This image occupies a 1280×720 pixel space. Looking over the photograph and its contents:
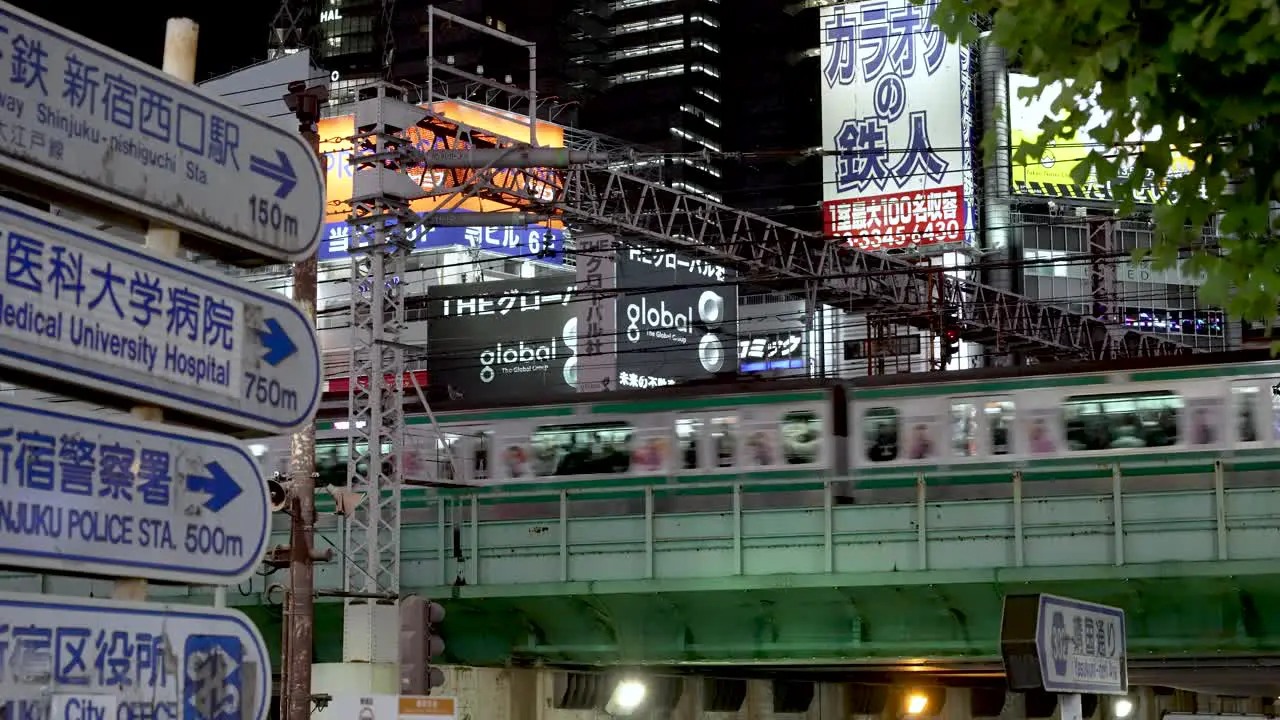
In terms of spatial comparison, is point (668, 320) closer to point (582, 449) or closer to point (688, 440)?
point (582, 449)

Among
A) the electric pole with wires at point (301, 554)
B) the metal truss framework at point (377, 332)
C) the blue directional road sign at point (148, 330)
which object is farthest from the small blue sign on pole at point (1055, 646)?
the metal truss framework at point (377, 332)

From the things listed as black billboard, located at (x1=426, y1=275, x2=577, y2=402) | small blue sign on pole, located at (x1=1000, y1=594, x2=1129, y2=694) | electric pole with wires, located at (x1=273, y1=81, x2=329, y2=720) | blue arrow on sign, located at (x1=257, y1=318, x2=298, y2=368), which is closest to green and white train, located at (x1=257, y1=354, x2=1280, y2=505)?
electric pole with wires, located at (x1=273, y1=81, x2=329, y2=720)

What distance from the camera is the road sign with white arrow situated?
221 inches

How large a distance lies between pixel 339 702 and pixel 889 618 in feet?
40.0

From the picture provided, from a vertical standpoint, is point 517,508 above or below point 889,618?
above

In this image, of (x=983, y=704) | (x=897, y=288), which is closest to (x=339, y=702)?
(x=983, y=704)

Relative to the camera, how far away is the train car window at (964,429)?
31.4 metres

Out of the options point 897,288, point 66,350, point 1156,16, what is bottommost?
point 66,350

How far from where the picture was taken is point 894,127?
233ft

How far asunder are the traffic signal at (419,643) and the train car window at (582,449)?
1313 cm

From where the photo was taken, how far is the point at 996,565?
2608 cm

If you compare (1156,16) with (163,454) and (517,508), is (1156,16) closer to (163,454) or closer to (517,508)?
(163,454)

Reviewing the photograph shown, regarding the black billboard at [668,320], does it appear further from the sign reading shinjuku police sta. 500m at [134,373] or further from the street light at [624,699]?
the sign reading shinjuku police sta. 500m at [134,373]

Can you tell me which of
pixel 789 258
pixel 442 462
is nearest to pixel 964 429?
pixel 442 462
